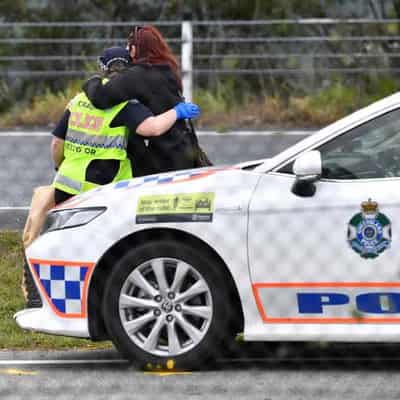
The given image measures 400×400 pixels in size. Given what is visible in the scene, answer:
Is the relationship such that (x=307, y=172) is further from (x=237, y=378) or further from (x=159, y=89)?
(x=159, y=89)

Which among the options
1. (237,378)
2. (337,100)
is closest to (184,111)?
(237,378)

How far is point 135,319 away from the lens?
7.87m

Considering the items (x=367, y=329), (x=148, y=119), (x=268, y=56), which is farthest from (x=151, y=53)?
(x=268, y=56)

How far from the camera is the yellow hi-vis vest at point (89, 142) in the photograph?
8789 millimetres

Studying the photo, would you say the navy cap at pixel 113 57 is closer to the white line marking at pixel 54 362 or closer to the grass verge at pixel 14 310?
the grass verge at pixel 14 310

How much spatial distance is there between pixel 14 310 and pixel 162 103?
171 cm

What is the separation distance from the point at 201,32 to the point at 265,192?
1241 centimetres

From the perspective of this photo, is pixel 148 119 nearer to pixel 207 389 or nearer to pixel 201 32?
pixel 207 389

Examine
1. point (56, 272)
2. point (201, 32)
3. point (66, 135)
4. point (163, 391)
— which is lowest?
point (163, 391)

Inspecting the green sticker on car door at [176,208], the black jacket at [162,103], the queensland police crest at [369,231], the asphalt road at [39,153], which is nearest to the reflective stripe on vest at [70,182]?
the black jacket at [162,103]

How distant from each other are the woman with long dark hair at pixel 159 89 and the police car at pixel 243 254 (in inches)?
38.7

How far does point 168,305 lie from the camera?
7836mm

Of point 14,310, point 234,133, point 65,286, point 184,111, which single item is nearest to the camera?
point 65,286

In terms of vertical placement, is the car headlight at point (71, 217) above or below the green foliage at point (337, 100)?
below
